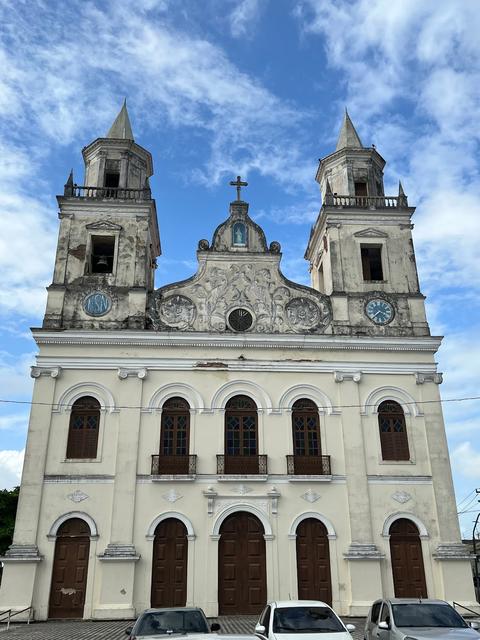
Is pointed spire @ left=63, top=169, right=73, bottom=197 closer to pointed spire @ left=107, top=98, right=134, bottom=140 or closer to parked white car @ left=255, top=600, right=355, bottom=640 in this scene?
pointed spire @ left=107, top=98, right=134, bottom=140

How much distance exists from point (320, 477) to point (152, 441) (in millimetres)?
5498

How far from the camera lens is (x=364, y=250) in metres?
23.4

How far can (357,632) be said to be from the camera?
14906mm

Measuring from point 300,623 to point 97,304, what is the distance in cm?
1388

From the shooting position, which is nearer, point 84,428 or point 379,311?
point 84,428

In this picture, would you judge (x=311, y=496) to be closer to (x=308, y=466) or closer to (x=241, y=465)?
(x=308, y=466)

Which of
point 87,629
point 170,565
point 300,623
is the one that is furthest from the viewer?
point 170,565

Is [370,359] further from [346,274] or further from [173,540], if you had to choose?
[173,540]

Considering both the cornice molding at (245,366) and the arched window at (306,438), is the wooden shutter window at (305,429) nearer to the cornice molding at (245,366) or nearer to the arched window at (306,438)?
the arched window at (306,438)

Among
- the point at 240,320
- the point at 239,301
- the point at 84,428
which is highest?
the point at 239,301

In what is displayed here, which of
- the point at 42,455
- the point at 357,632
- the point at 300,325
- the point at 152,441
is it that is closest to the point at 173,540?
the point at 152,441

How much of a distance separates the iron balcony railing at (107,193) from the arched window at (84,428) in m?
7.95

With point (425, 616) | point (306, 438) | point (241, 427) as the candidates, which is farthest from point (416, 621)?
point (241, 427)

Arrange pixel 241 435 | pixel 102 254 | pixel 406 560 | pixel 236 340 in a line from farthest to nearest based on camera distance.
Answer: pixel 102 254, pixel 236 340, pixel 241 435, pixel 406 560
